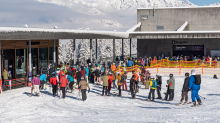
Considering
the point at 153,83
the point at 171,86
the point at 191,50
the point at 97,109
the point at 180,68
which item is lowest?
the point at 97,109

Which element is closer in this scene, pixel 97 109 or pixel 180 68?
pixel 97 109

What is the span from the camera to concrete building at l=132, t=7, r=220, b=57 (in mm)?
39188

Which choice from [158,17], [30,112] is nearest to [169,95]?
[30,112]

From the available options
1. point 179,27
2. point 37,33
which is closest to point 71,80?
point 37,33

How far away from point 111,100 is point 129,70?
1242cm

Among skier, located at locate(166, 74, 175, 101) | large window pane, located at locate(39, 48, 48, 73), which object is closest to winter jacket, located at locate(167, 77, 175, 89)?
skier, located at locate(166, 74, 175, 101)

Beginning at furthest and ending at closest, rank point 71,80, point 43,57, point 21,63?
point 43,57, point 21,63, point 71,80

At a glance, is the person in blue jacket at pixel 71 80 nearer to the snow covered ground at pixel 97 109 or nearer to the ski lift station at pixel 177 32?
the snow covered ground at pixel 97 109

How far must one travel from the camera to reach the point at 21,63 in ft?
72.7

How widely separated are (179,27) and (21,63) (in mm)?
27069

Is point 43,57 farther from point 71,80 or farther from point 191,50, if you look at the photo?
point 191,50

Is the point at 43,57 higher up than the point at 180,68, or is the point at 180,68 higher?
the point at 43,57

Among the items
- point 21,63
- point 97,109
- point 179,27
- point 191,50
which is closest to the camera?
point 97,109

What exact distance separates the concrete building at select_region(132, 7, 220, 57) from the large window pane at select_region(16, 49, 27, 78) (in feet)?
66.7
